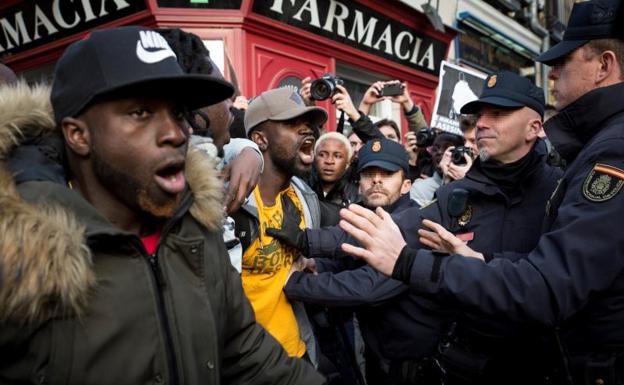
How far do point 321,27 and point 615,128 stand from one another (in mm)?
6184

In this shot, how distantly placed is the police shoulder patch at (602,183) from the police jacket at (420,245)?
552mm

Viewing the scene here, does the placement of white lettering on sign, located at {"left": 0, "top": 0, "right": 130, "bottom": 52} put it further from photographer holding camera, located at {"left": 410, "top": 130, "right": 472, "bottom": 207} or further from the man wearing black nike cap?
the man wearing black nike cap

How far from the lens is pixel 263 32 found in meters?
6.70

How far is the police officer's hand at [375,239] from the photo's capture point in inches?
77.6

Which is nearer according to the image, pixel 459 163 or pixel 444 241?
pixel 444 241

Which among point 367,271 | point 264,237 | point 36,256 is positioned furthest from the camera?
point 367,271

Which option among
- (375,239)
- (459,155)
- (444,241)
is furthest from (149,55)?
(459,155)

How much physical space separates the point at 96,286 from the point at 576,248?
142cm

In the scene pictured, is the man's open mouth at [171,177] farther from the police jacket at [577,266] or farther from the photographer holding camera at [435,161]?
the photographer holding camera at [435,161]

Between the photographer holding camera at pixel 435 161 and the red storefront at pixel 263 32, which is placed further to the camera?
the red storefront at pixel 263 32

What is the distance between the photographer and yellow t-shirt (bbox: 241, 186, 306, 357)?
103 inches

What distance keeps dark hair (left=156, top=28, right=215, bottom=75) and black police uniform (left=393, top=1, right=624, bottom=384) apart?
3.52 feet

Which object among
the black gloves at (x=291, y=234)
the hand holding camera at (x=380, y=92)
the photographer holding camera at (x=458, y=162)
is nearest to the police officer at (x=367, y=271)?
the black gloves at (x=291, y=234)

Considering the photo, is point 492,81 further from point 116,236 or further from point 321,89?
point 116,236
